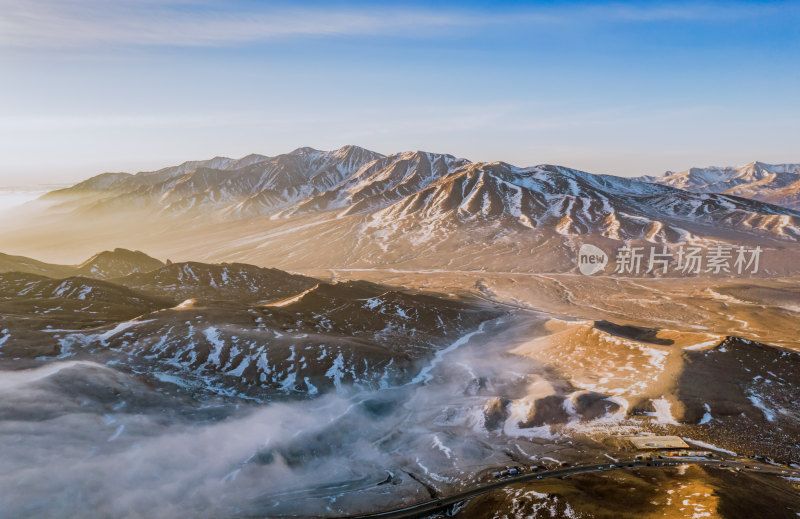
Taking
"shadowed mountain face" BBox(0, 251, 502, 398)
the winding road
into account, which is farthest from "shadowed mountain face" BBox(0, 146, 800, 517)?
the winding road

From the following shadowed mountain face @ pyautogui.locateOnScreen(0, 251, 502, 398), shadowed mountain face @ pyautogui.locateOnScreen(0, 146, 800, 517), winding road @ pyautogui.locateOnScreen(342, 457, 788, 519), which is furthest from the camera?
shadowed mountain face @ pyautogui.locateOnScreen(0, 251, 502, 398)

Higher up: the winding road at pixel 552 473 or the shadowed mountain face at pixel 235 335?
the shadowed mountain face at pixel 235 335

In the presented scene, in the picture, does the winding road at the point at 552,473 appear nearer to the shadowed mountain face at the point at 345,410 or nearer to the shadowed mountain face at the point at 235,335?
the shadowed mountain face at the point at 345,410

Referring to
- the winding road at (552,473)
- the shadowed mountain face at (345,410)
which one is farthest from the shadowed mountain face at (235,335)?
the winding road at (552,473)

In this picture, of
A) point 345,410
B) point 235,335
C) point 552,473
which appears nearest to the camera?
point 552,473

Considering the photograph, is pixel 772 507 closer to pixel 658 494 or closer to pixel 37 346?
pixel 658 494

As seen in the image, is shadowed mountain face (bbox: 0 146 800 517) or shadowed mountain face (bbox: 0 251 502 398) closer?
shadowed mountain face (bbox: 0 146 800 517)

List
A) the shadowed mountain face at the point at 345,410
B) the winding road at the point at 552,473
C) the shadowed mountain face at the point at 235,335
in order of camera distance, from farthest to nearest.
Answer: the shadowed mountain face at the point at 235,335 → the winding road at the point at 552,473 → the shadowed mountain face at the point at 345,410

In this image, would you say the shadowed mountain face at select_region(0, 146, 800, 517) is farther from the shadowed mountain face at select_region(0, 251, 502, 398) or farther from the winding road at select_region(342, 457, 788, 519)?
the winding road at select_region(342, 457, 788, 519)

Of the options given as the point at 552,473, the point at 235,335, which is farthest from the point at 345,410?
the point at 552,473

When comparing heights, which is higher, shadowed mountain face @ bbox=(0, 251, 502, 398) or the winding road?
shadowed mountain face @ bbox=(0, 251, 502, 398)

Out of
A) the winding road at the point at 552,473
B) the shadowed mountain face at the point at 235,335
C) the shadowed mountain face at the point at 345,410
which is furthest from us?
the shadowed mountain face at the point at 235,335

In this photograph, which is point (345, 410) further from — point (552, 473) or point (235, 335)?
point (552, 473)
